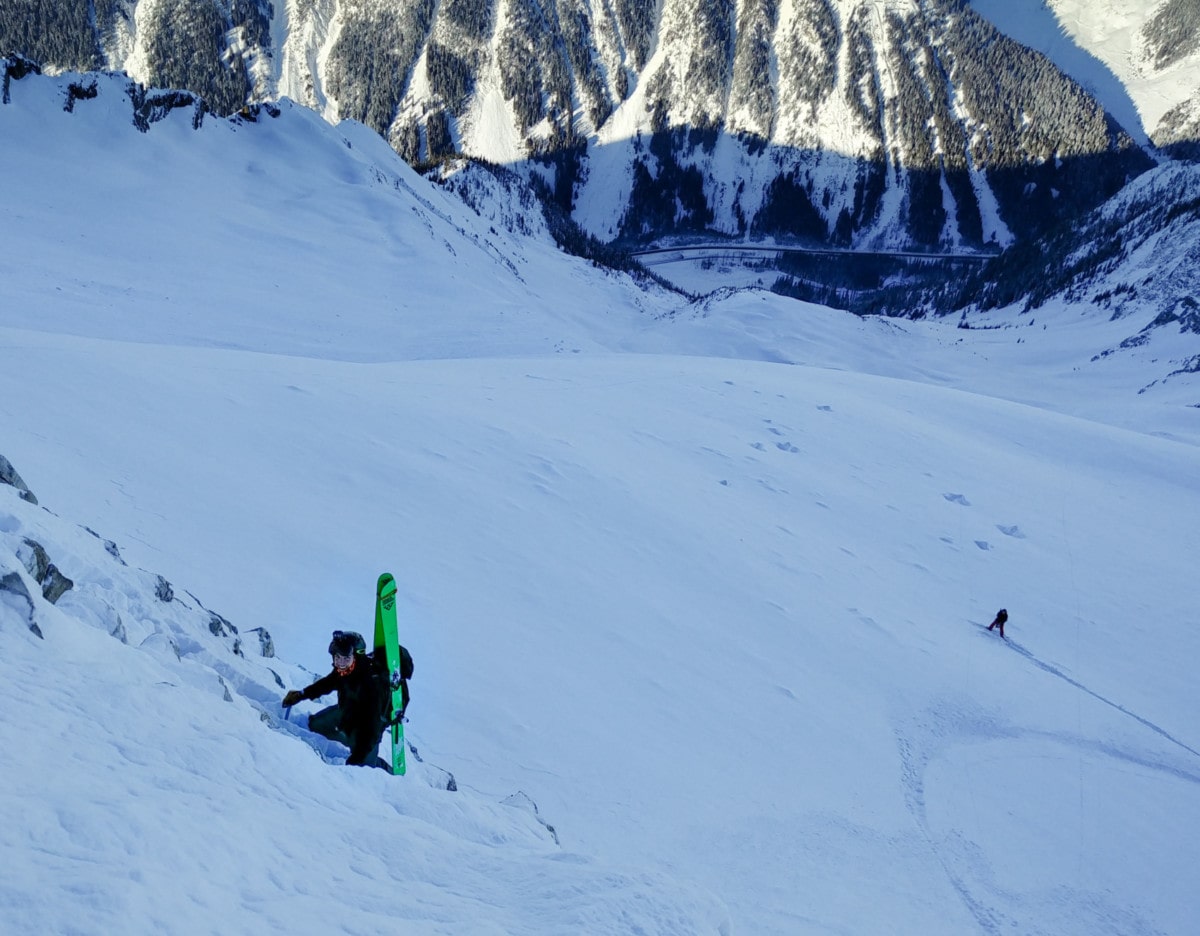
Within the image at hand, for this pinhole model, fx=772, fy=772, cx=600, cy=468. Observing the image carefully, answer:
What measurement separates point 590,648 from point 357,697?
3.93 m

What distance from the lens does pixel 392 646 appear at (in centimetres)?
548

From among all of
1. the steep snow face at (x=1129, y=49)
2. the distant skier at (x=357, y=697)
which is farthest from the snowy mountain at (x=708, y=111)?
the distant skier at (x=357, y=697)

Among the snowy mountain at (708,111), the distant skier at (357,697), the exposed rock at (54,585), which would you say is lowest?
the distant skier at (357,697)

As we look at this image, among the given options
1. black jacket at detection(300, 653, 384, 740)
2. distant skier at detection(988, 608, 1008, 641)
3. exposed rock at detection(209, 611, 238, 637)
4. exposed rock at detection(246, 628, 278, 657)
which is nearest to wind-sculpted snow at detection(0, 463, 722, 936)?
exposed rock at detection(209, 611, 238, 637)

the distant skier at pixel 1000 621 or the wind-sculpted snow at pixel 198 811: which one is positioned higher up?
the wind-sculpted snow at pixel 198 811

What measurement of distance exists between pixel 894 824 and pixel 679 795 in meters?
2.59

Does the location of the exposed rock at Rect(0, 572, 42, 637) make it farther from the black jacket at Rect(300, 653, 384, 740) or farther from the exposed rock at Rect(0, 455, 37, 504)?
the exposed rock at Rect(0, 455, 37, 504)

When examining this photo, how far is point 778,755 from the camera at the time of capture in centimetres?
848

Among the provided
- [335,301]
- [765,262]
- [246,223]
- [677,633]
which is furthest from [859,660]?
[765,262]

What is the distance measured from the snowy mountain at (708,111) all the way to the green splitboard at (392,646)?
115 meters

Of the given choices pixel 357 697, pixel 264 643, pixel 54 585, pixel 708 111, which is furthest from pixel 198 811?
pixel 708 111

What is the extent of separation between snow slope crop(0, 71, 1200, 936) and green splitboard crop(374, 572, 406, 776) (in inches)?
11.7

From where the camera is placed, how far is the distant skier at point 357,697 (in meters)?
5.36

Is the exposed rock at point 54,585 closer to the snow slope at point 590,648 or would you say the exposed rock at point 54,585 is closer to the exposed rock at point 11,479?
the snow slope at point 590,648
